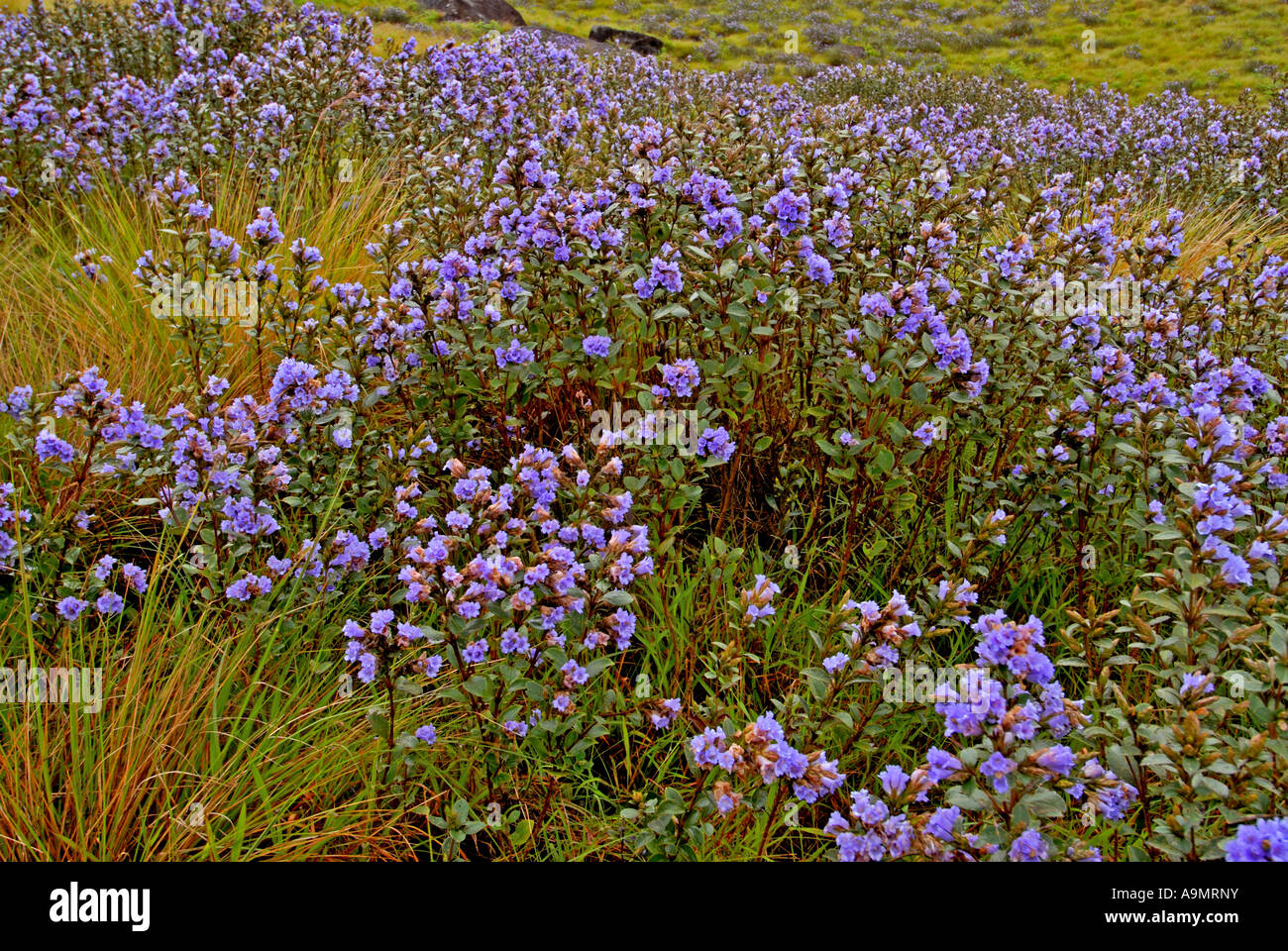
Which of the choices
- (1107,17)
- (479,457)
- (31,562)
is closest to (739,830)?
(479,457)

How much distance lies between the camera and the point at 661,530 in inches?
121

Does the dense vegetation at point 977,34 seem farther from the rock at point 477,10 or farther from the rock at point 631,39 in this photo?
the rock at point 631,39

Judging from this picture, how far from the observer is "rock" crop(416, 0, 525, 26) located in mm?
27547

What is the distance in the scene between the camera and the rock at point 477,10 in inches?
1085

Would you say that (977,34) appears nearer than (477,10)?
No

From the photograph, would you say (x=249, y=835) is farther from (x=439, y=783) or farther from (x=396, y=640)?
(x=396, y=640)

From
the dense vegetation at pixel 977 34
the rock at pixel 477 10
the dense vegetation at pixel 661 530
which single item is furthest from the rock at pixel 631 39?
the dense vegetation at pixel 661 530

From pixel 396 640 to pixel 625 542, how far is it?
1.95ft

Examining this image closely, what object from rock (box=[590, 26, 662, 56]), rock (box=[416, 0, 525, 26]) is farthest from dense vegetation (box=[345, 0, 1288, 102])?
rock (box=[590, 26, 662, 56])

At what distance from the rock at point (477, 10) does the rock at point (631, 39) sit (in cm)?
276

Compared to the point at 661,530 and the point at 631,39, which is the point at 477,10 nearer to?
the point at 631,39

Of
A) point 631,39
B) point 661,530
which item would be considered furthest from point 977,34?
point 661,530

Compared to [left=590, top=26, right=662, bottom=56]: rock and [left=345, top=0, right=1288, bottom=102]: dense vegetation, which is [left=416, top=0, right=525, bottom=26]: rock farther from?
[left=590, top=26, right=662, bottom=56]: rock

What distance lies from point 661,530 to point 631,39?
1034 inches
